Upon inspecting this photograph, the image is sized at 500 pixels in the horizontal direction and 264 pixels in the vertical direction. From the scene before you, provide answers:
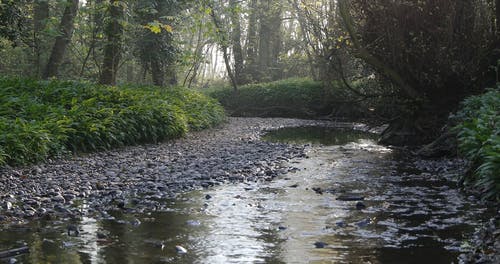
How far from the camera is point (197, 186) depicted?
7.54 m

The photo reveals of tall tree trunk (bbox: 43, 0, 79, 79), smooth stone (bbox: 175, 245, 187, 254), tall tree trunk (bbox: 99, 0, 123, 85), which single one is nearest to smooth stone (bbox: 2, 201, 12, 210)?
smooth stone (bbox: 175, 245, 187, 254)

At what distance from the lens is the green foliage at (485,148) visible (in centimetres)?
614

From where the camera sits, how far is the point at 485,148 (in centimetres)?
669

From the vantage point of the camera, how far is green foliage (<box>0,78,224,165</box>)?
845 centimetres

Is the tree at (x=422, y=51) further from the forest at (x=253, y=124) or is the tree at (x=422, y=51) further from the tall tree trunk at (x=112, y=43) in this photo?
the tall tree trunk at (x=112, y=43)

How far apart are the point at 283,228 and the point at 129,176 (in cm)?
363

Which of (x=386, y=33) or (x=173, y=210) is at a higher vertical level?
(x=386, y=33)

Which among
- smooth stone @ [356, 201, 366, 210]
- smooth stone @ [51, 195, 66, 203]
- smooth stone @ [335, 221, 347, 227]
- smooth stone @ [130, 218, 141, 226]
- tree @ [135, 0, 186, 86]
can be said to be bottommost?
smooth stone @ [335, 221, 347, 227]

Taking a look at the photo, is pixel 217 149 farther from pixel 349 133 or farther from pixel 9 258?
pixel 9 258

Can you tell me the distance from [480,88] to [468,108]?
2.28 m

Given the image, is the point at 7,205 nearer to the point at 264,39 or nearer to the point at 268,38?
the point at 264,39

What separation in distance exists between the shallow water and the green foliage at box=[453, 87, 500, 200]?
1.01 feet

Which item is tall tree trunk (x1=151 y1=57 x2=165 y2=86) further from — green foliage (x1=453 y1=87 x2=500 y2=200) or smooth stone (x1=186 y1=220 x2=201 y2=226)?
smooth stone (x1=186 y1=220 x2=201 y2=226)

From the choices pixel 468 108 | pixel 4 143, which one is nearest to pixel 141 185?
pixel 4 143
